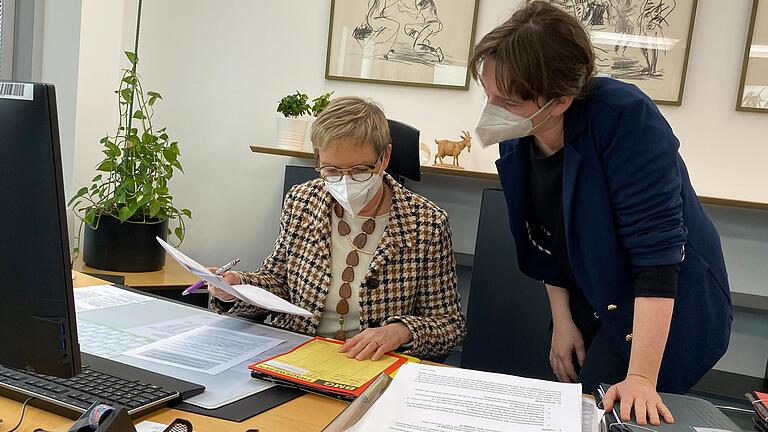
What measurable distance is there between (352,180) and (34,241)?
34.0 inches

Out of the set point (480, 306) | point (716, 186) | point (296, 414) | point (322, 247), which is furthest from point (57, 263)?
point (716, 186)

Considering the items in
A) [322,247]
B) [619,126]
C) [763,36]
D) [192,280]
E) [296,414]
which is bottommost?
[192,280]

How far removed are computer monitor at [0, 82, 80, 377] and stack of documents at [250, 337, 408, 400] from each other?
1.21 ft

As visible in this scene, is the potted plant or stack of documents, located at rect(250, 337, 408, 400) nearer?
stack of documents, located at rect(250, 337, 408, 400)

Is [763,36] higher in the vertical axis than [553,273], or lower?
higher

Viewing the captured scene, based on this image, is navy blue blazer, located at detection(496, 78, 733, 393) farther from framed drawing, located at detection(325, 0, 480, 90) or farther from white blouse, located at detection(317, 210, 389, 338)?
framed drawing, located at detection(325, 0, 480, 90)

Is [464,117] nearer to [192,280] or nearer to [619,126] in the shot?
[192,280]

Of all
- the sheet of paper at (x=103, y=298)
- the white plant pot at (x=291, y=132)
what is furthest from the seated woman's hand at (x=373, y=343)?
the white plant pot at (x=291, y=132)

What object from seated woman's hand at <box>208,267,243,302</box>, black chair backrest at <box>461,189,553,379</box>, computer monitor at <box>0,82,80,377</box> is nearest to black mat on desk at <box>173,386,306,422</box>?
computer monitor at <box>0,82,80,377</box>

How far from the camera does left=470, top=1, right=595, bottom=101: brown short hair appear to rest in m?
1.07

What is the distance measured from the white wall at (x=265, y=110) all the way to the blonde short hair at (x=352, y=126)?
1225 millimetres

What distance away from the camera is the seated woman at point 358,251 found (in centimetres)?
147

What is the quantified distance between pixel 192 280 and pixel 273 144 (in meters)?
0.75

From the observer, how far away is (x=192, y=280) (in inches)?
102
